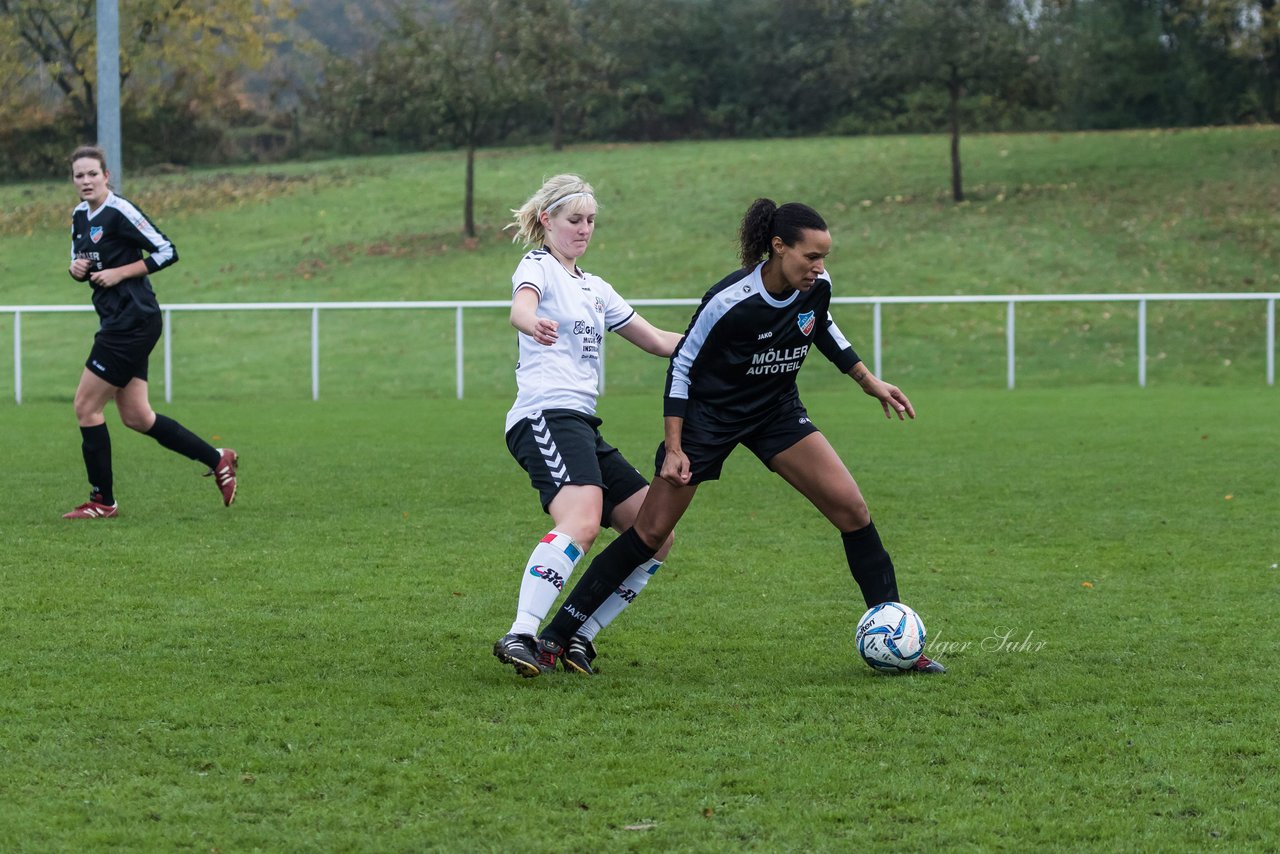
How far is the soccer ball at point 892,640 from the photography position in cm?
550

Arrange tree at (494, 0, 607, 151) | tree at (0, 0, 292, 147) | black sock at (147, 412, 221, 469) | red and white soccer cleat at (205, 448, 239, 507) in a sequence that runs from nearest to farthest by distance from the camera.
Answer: black sock at (147, 412, 221, 469) < red and white soccer cleat at (205, 448, 239, 507) < tree at (494, 0, 607, 151) < tree at (0, 0, 292, 147)

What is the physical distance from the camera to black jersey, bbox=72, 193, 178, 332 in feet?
30.7

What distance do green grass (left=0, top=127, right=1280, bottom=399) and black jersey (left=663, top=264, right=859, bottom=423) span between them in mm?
17794

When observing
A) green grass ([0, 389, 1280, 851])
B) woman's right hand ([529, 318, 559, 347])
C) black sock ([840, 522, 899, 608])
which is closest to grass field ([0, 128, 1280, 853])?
green grass ([0, 389, 1280, 851])

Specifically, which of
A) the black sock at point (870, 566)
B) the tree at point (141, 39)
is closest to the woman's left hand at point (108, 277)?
the black sock at point (870, 566)

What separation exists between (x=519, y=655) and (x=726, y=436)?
105cm

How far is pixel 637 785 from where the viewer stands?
13.9 feet

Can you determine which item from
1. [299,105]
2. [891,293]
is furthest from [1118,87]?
[299,105]

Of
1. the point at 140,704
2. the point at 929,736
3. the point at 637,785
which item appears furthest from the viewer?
the point at 140,704

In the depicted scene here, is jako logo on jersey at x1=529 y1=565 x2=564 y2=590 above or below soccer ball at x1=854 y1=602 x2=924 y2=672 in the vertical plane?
above

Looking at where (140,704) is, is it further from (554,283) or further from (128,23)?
(128,23)

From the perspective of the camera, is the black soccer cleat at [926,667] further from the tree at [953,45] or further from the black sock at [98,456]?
the tree at [953,45]

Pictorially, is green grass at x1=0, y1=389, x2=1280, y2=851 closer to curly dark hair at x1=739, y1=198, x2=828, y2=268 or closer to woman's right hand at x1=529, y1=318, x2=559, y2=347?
woman's right hand at x1=529, y1=318, x2=559, y2=347

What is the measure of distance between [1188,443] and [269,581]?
920 centimetres
